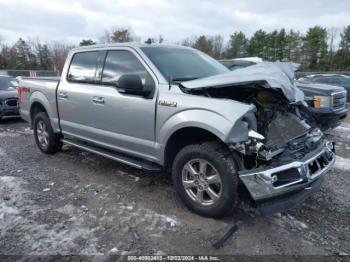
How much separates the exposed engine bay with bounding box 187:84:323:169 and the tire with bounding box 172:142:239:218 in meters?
0.23

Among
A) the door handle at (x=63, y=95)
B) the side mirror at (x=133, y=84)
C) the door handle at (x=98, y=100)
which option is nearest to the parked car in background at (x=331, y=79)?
the door handle at (x=63, y=95)

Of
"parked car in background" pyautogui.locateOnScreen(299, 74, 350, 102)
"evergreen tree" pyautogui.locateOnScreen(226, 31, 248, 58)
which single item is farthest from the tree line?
"parked car in background" pyautogui.locateOnScreen(299, 74, 350, 102)

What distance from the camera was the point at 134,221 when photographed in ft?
11.3

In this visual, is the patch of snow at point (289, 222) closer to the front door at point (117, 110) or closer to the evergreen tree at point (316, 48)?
the front door at point (117, 110)

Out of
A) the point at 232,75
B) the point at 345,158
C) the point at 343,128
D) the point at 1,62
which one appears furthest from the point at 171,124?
the point at 1,62

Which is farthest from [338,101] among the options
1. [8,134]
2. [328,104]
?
[8,134]

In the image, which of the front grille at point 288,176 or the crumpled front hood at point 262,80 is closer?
the front grille at point 288,176

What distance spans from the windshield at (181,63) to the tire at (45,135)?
2.68 meters

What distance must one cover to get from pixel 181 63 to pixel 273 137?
1640 mm

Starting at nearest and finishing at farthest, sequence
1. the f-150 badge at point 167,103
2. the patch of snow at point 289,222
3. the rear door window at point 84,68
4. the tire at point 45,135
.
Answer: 1. the patch of snow at point 289,222
2. the f-150 badge at point 167,103
3. the rear door window at point 84,68
4. the tire at point 45,135

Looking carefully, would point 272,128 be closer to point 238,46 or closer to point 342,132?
point 342,132

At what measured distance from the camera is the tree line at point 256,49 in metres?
50.8

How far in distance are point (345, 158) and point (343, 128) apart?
3204 mm

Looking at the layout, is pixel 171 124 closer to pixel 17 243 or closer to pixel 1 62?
pixel 17 243
